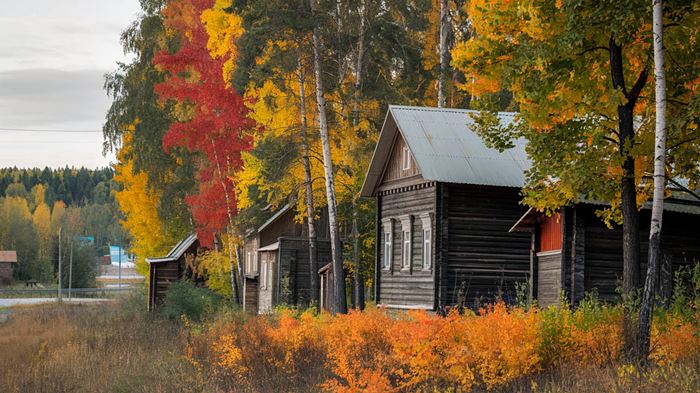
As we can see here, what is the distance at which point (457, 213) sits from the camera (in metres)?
29.5

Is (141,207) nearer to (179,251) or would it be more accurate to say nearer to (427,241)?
(179,251)

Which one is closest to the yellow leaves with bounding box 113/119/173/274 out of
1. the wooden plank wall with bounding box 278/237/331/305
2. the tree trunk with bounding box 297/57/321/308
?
the wooden plank wall with bounding box 278/237/331/305

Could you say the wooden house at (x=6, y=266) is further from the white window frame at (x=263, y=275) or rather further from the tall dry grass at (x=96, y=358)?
the tall dry grass at (x=96, y=358)

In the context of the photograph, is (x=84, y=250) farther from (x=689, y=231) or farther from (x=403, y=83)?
(x=689, y=231)

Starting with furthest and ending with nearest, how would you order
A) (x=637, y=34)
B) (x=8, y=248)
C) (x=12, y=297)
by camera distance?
(x=8, y=248) < (x=12, y=297) < (x=637, y=34)

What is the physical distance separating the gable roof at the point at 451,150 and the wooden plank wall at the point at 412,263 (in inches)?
37.8

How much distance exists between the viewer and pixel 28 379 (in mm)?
25016

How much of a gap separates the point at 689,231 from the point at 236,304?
73.5ft

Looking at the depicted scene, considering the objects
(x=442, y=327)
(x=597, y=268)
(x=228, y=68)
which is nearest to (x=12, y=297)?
(x=228, y=68)

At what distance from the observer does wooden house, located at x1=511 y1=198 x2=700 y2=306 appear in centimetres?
2481

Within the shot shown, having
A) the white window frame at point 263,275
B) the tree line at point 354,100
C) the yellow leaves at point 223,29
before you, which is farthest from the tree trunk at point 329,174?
the white window frame at point 263,275

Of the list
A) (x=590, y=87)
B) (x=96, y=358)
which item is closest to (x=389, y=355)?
(x=590, y=87)

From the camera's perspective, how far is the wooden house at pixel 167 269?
48.1 meters

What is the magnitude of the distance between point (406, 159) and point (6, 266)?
9361cm
